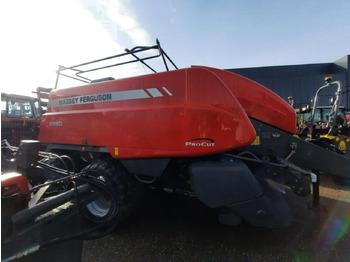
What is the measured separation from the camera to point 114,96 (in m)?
2.29

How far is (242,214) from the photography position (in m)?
1.82

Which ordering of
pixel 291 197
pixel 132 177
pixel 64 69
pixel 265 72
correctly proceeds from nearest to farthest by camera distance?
pixel 132 177 → pixel 64 69 → pixel 291 197 → pixel 265 72

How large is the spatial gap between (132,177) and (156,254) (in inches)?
34.5

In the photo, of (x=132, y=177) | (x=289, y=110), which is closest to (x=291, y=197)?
(x=289, y=110)

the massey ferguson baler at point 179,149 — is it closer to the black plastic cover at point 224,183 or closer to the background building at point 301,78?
the black plastic cover at point 224,183

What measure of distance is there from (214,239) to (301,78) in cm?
1486

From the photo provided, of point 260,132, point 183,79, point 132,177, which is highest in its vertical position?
point 183,79

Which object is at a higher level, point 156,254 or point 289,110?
point 289,110

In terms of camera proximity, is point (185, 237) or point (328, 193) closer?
point (185, 237)

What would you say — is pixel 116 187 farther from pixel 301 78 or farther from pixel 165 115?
pixel 301 78

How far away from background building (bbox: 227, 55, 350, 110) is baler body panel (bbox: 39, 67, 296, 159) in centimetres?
1305

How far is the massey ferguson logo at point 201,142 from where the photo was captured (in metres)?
1.83

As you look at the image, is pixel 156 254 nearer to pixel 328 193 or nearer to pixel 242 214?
pixel 242 214

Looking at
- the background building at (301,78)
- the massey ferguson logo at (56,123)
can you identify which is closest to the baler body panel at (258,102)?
the massey ferguson logo at (56,123)
